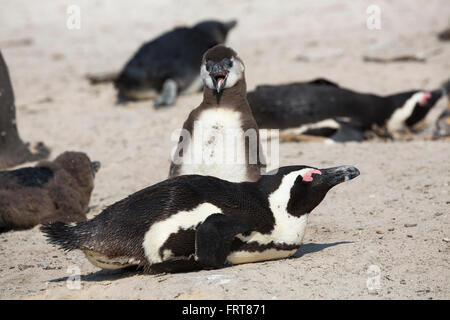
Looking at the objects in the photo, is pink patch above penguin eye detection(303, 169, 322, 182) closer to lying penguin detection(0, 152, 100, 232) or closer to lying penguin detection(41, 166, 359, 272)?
lying penguin detection(41, 166, 359, 272)

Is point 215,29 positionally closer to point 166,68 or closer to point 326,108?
point 166,68

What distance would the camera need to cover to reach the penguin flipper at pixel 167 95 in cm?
1077

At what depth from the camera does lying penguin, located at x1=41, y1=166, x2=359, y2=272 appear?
13.7 feet

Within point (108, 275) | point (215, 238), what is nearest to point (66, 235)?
point (108, 275)

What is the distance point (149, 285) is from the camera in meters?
3.95

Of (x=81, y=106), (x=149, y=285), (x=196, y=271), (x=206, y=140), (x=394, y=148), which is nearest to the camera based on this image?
(x=149, y=285)

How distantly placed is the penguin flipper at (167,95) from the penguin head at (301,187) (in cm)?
645

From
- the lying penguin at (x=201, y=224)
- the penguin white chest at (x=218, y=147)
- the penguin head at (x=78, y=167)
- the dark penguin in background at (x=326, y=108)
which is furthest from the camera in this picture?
the dark penguin in background at (x=326, y=108)

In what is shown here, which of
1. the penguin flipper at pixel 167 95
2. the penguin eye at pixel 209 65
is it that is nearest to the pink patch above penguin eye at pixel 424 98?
the penguin flipper at pixel 167 95

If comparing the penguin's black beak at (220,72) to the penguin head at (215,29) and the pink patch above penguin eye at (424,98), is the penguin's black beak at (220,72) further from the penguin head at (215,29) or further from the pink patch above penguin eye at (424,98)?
the penguin head at (215,29)

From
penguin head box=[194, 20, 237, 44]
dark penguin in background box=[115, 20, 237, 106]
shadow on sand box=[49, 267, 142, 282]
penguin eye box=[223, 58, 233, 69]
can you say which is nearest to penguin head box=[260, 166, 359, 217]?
shadow on sand box=[49, 267, 142, 282]

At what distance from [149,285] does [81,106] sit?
7.61m
